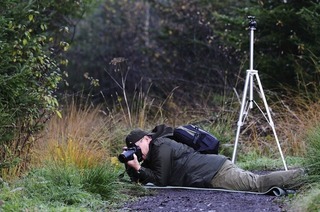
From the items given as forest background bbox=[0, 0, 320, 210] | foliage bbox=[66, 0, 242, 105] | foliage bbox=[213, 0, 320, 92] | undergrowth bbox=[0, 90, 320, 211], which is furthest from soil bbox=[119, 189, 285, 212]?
foliage bbox=[66, 0, 242, 105]

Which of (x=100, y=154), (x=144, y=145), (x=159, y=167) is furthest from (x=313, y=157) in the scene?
(x=100, y=154)

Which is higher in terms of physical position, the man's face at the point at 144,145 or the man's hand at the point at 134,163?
the man's face at the point at 144,145

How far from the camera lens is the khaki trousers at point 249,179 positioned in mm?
7398

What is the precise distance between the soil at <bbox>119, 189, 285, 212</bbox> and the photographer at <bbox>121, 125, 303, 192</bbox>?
141 millimetres

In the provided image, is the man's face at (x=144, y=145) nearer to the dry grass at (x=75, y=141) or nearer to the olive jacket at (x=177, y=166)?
the olive jacket at (x=177, y=166)

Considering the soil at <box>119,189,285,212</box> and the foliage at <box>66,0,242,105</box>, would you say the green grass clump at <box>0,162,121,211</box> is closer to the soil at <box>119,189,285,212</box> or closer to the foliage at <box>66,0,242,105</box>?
the soil at <box>119,189,285,212</box>

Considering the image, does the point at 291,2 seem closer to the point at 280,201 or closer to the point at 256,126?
the point at 256,126

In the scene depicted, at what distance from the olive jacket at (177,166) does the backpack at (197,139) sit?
0.13 meters

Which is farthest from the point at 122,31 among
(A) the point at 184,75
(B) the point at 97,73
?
(A) the point at 184,75

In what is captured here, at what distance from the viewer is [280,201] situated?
6.96 meters

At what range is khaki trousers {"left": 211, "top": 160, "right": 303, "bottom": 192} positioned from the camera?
740 cm

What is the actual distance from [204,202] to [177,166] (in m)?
0.80

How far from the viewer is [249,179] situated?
7.64 meters

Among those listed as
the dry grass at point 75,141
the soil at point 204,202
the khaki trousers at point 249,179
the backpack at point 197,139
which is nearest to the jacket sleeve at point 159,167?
the soil at point 204,202
